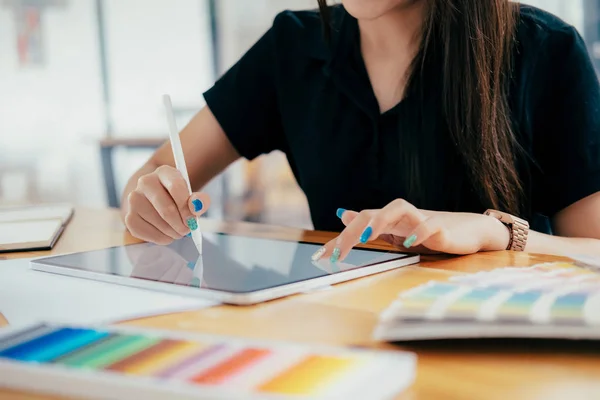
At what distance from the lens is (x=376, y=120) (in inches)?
41.7

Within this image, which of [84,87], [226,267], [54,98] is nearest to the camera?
[226,267]

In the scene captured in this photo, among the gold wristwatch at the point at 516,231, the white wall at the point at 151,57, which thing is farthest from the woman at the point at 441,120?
the white wall at the point at 151,57

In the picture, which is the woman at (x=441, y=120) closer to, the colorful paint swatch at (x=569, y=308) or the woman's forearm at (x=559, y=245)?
the woman's forearm at (x=559, y=245)

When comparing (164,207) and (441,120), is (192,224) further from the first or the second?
(441,120)

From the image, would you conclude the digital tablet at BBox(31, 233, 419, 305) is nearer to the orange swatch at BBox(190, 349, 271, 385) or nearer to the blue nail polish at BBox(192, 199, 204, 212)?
the blue nail polish at BBox(192, 199, 204, 212)

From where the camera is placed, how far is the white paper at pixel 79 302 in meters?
0.52

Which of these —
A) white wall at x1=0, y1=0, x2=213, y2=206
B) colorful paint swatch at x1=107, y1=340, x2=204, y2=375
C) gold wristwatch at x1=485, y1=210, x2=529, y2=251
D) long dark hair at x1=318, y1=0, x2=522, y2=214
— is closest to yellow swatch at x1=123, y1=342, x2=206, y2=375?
colorful paint swatch at x1=107, y1=340, x2=204, y2=375

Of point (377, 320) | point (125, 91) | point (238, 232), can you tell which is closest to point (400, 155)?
Result: point (238, 232)

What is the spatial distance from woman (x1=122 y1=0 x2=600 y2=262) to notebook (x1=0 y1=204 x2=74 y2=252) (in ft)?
0.36

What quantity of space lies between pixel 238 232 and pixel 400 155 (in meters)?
0.27

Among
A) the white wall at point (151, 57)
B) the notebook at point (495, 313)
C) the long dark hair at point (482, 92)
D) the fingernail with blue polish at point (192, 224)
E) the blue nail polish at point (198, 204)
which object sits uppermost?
the white wall at point (151, 57)

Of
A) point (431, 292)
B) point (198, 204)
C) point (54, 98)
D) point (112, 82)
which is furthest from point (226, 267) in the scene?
point (112, 82)

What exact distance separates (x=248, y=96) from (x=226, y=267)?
609 mm

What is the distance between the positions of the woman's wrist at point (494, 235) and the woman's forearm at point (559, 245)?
45mm
